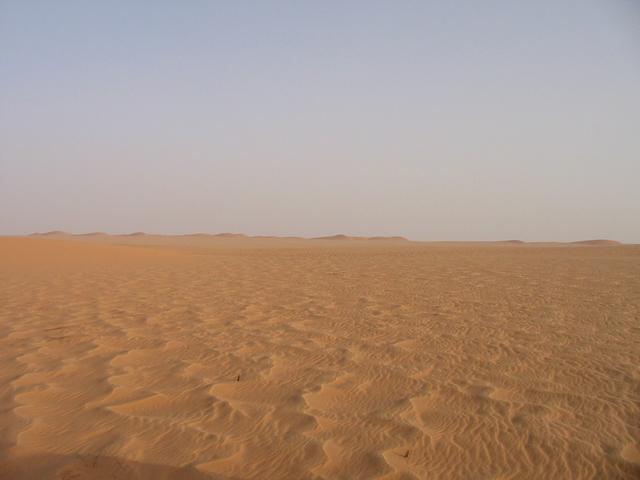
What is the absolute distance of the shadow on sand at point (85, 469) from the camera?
2375 millimetres

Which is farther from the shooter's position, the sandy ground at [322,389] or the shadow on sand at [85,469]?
the sandy ground at [322,389]

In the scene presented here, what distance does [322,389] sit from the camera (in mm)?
3543

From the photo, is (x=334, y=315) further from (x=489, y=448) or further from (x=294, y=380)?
(x=489, y=448)

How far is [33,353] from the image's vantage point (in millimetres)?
4527

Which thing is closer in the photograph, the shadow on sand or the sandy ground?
the shadow on sand

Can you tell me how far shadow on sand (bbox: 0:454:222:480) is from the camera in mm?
2375

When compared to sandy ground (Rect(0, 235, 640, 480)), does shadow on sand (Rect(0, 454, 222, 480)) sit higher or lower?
lower

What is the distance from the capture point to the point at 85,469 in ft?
8.01

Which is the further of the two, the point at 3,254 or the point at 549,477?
the point at 3,254

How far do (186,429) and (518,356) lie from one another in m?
2.98

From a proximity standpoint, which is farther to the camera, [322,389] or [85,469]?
[322,389]

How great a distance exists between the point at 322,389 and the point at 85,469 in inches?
64.9

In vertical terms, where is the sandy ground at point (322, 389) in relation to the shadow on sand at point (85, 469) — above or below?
above

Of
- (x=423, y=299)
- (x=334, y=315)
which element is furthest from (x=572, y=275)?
(x=334, y=315)
